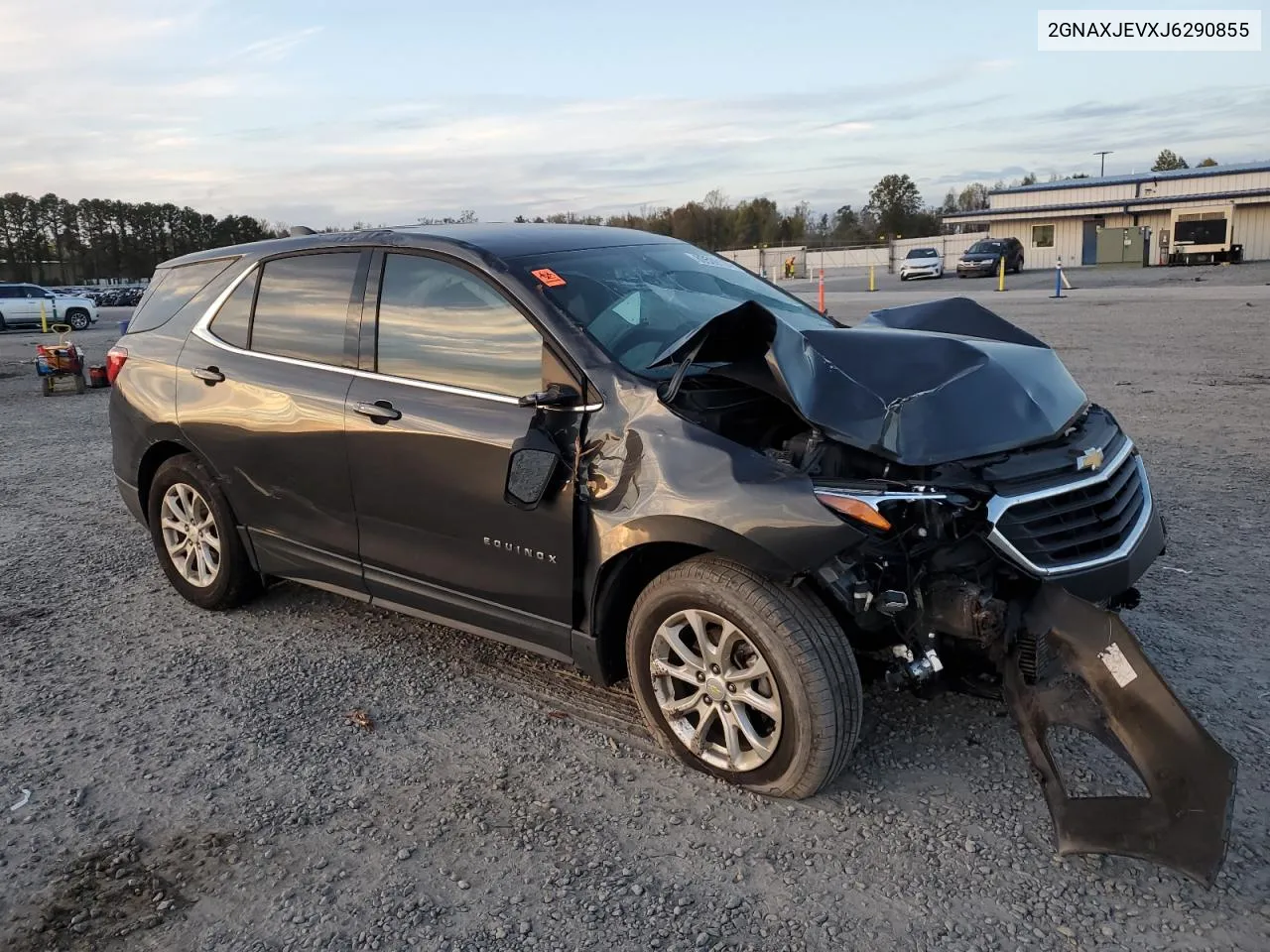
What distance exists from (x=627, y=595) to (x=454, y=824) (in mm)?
960

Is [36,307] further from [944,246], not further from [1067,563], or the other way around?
[944,246]

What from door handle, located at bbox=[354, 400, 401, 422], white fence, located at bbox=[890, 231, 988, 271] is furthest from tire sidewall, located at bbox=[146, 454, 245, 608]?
white fence, located at bbox=[890, 231, 988, 271]

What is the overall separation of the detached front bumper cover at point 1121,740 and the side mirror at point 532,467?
1.61 metres

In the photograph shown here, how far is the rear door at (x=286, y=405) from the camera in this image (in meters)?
4.14

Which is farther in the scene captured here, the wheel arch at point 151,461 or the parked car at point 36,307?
the parked car at point 36,307

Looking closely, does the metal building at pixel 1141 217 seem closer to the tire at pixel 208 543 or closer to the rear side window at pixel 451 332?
the rear side window at pixel 451 332

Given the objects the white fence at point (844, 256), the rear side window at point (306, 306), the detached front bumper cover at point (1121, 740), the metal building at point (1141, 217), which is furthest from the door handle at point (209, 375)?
the white fence at point (844, 256)

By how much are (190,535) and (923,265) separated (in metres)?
39.5

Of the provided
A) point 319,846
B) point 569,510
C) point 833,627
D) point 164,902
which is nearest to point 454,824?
point 319,846

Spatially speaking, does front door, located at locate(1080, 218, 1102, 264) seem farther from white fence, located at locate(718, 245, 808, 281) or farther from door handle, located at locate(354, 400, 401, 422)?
door handle, located at locate(354, 400, 401, 422)

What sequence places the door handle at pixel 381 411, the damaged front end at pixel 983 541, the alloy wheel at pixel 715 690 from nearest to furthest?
the damaged front end at pixel 983 541, the alloy wheel at pixel 715 690, the door handle at pixel 381 411

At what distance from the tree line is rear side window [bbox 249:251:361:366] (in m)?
71.4

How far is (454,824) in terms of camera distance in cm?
312

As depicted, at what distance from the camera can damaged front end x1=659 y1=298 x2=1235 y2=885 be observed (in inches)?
107
